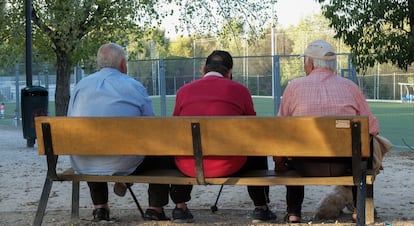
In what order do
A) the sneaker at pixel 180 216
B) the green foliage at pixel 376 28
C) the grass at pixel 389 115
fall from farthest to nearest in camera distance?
the grass at pixel 389 115 → the green foliage at pixel 376 28 → the sneaker at pixel 180 216

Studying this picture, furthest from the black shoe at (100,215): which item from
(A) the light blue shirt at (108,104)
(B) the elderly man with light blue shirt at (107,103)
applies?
(A) the light blue shirt at (108,104)

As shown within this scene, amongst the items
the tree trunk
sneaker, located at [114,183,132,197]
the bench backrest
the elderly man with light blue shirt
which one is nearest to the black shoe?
the elderly man with light blue shirt

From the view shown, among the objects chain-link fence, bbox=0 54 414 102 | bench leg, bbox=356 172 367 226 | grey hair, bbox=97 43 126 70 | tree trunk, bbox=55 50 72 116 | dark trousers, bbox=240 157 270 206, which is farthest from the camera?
chain-link fence, bbox=0 54 414 102

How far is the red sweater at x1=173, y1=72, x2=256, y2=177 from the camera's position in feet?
17.3

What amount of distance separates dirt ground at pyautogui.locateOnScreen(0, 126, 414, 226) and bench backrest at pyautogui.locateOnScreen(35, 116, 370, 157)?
790mm

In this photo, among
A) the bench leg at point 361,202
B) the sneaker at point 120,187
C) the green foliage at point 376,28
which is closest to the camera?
the bench leg at point 361,202

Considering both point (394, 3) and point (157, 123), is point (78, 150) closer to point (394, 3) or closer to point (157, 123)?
point (157, 123)

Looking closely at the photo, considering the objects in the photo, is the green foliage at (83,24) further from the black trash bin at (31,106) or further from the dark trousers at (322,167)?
the dark trousers at (322,167)

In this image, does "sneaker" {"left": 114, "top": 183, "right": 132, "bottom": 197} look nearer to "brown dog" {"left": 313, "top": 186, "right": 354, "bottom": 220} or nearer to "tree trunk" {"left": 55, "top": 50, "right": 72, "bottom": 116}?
"brown dog" {"left": 313, "top": 186, "right": 354, "bottom": 220}

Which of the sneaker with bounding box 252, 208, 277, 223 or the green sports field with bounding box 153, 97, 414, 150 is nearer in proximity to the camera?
the sneaker with bounding box 252, 208, 277, 223

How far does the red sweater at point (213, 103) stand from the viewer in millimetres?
5270

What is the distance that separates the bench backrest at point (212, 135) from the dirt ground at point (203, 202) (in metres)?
0.79

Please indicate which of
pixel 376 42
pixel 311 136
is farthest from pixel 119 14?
pixel 311 136

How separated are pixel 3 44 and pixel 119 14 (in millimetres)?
3416
